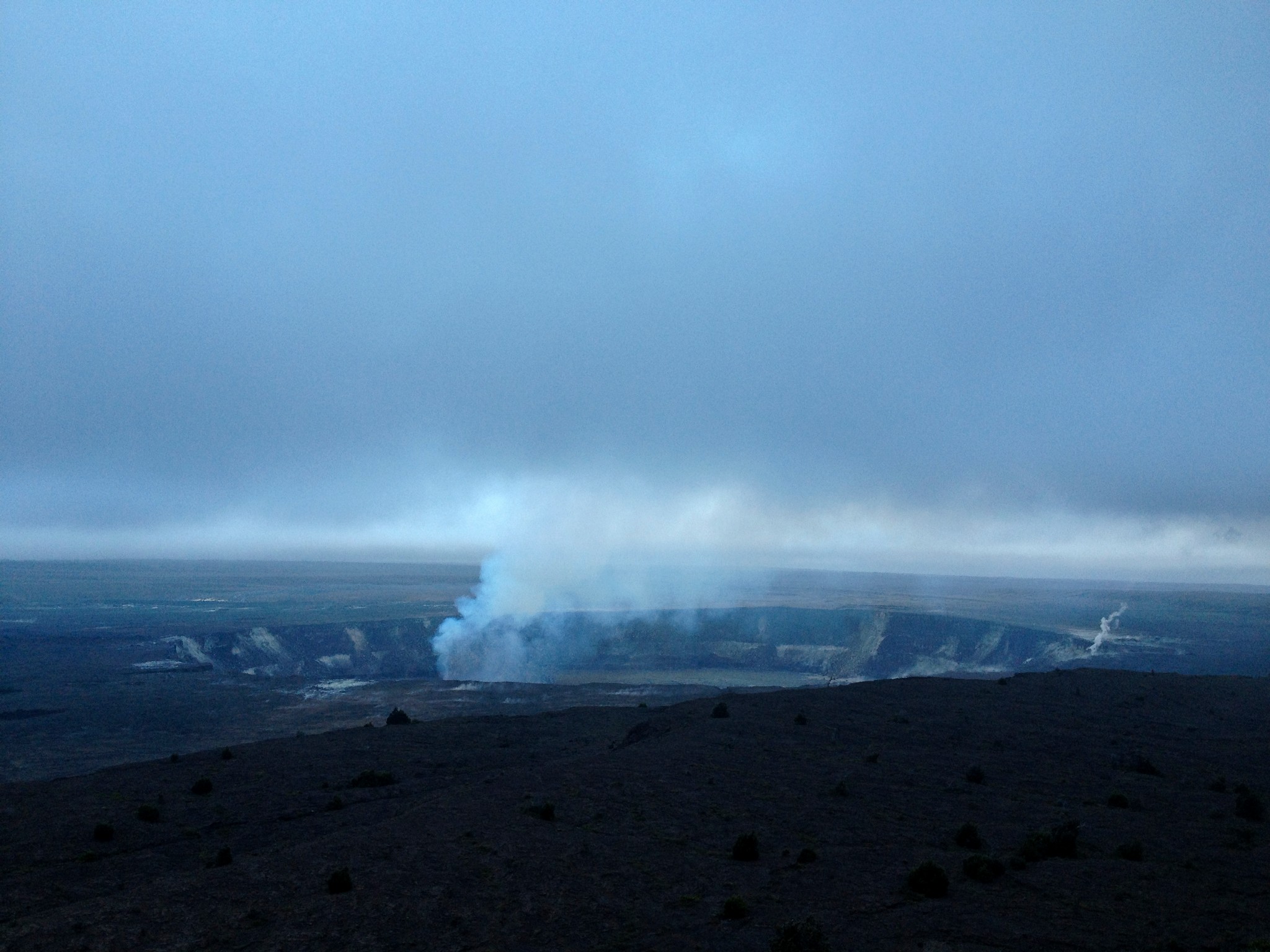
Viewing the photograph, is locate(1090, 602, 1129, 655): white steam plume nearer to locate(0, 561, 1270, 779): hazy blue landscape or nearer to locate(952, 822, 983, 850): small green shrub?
locate(0, 561, 1270, 779): hazy blue landscape

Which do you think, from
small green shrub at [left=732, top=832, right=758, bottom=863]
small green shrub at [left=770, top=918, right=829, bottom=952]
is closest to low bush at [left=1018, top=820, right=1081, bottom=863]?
small green shrub at [left=732, top=832, right=758, bottom=863]

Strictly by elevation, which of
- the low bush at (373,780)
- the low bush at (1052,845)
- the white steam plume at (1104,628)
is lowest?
the white steam plume at (1104,628)

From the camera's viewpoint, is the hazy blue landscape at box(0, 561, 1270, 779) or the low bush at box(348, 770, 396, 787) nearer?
the low bush at box(348, 770, 396, 787)

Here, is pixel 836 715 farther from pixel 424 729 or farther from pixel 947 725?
pixel 424 729

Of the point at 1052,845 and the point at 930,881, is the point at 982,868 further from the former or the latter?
the point at 1052,845

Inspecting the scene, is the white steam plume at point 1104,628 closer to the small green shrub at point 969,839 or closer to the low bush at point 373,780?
the small green shrub at point 969,839

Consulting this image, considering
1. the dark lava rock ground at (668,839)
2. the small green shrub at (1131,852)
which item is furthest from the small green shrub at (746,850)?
the small green shrub at (1131,852)

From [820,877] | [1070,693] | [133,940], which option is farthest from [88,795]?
[1070,693]
